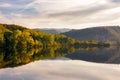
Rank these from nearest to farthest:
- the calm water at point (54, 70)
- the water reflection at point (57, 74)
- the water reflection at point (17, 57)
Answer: the water reflection at point (57, 74) → the calm water at point (54, 70) → the water reflection at point (17, 57)

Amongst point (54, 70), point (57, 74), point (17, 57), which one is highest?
point (57, 74)

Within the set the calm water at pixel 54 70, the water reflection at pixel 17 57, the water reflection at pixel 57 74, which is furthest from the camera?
the water reflection at pixel 17 57

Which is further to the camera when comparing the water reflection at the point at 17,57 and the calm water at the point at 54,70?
the water reflection at the point at 17,57

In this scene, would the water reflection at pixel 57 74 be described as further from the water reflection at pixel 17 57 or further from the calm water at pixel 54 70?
the water reflection at pixel 17 57

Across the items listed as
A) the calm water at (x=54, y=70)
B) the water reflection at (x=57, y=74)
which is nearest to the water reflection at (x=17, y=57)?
the calm water at (x=54, y=70)

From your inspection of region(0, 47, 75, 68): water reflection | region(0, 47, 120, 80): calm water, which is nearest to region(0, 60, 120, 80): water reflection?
region(0, 47, 120, 80): calm water

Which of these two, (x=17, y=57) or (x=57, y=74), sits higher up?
(x=57, y=74)

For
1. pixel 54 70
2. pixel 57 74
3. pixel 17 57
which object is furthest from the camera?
pixel 17 57

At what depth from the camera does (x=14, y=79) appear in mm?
52500

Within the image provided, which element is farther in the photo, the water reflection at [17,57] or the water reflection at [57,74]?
the water reflection at [17,57]

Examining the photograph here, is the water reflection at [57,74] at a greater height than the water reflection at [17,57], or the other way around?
the water reflection at [57,74]

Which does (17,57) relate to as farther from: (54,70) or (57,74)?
(57,74)

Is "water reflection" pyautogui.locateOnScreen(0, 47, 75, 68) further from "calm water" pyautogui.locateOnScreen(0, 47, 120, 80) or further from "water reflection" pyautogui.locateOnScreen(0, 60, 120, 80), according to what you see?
"water reflection" pyautogui.locateOnScreen(0, 60, 120, 80)

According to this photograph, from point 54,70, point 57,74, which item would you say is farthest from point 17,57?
point 57,74
